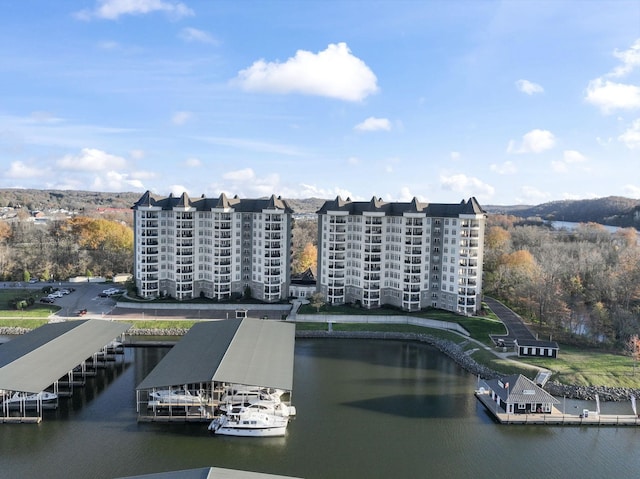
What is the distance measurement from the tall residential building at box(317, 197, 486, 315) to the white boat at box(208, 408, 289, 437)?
3042cm

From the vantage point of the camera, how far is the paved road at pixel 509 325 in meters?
45.1

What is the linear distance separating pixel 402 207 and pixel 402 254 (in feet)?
20.1

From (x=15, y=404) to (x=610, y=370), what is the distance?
4365cm

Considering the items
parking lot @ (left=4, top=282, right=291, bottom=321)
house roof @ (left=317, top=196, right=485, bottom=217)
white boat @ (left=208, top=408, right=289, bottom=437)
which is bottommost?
white boat @ (left=208, top=408, right=289, bottom=437)

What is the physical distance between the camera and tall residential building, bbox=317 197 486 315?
177 ft

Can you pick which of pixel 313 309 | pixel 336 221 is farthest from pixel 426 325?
pixel 336 221

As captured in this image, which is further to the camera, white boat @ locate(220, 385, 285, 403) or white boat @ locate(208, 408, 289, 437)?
white boat @ locate(220, 385, 285, 403)

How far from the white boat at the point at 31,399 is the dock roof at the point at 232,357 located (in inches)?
261

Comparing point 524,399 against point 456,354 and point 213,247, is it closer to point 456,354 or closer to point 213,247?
point 456,354

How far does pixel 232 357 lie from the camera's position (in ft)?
107

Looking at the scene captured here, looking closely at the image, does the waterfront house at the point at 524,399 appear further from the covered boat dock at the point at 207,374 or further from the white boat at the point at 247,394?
the white boat at the point at 247,394

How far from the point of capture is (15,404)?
31.1 m

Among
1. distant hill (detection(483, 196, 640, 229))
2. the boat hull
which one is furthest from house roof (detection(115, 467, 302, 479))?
distant hill (detection(483, 196, 640, 229))

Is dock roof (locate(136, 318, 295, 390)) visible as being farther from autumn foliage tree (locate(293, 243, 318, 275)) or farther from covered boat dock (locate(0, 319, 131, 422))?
autumn foliage tree (locate(293, 243, 318, 275))
